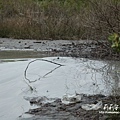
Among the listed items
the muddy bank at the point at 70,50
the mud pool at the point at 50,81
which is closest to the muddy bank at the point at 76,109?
the mud pool at the point at 50,81

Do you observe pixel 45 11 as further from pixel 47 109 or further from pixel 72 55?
pixel 47 109

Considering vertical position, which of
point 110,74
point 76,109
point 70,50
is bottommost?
point 76,109

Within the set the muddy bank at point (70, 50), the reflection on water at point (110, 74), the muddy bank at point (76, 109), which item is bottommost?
the muddy bank at point (76, 109)

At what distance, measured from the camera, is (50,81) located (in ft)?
25.9

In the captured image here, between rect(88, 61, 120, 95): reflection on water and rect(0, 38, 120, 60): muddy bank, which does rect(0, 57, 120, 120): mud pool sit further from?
rect(0, 38, 120, 60): muddy bank

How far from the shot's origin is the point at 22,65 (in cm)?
945

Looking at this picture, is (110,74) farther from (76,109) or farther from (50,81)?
(76,109)

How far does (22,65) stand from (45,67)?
1.94 feet

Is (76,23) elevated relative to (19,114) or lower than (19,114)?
elevated

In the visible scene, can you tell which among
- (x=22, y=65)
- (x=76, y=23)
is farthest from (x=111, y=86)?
(x=76, y=23)

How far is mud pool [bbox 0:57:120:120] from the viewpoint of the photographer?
6.39 meters

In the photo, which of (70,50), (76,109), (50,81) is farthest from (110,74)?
(70,50)

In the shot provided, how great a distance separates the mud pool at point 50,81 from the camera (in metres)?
6.39

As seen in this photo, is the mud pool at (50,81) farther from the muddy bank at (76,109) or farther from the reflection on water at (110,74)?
the muddy bank at (76,109)
